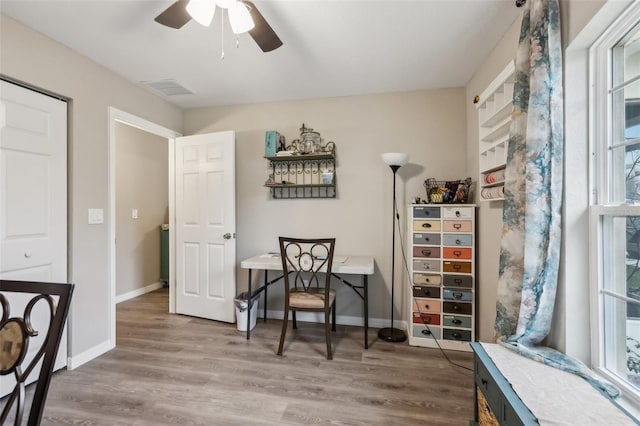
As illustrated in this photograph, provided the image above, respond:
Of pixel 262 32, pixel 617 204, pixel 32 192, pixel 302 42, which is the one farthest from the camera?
pixel 302 42

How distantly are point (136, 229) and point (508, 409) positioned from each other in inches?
170

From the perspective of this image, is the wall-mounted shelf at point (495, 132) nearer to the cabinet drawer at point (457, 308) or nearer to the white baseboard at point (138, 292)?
the cabinet drawer at point (457, 308)

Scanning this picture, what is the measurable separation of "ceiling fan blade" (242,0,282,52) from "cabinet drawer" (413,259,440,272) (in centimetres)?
198

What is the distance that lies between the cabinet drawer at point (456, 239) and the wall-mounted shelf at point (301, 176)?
1.16m

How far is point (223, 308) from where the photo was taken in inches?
114

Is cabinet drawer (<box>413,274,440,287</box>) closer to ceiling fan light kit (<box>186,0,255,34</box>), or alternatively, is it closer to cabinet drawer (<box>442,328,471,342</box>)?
cabinet drawer (<box>442,328,471,342</box>)

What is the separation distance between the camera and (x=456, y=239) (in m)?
2.33

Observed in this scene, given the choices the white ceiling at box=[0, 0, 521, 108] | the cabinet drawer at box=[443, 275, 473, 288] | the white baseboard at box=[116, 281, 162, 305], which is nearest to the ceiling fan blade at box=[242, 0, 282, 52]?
the white ceiling at box=[0, 0, 521, 108]

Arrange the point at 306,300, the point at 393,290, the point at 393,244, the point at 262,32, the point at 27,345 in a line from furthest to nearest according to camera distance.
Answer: the point at 393,290, the point at 393,244, the point at 306,300, the point at 262,32, the point at 27,345

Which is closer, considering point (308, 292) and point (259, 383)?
point (259, 383)

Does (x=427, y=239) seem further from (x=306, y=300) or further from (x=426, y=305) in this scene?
(x=306, y=300)

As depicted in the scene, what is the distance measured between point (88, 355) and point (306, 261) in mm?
1855

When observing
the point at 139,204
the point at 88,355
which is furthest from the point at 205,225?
the point at 139,204

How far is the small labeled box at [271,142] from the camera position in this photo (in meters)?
2.82
